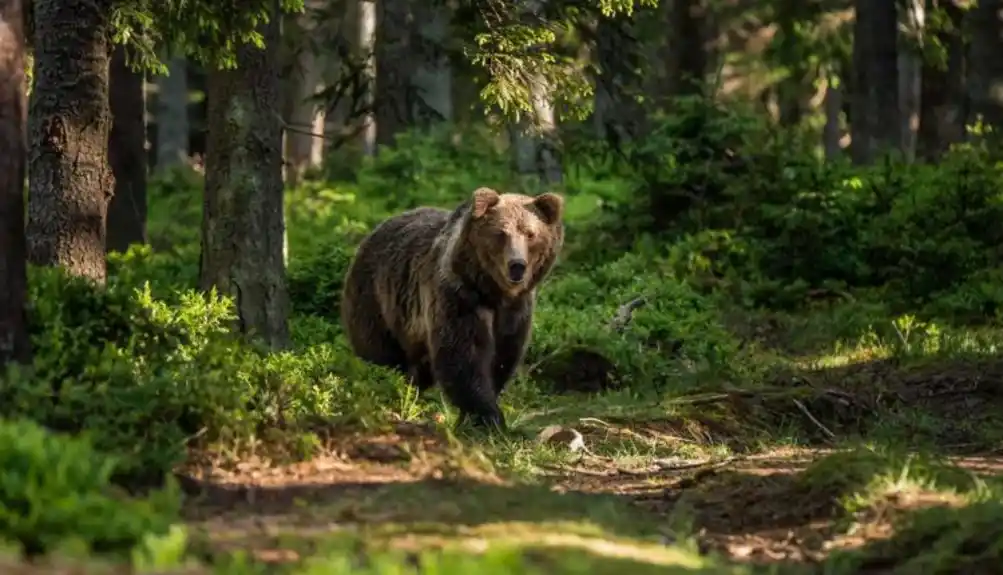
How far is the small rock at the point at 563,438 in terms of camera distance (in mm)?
9400

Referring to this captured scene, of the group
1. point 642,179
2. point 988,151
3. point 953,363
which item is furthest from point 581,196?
point 953,363

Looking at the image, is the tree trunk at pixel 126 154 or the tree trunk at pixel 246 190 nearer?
the tree trunk at pixel 246 190

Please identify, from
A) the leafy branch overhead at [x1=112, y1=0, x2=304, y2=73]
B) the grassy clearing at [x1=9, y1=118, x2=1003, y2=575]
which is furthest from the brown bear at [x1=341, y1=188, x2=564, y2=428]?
the leafy branch overhead at [x1=112, y1=0, x2=304, y2=73]

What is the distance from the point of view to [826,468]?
7.37 metres

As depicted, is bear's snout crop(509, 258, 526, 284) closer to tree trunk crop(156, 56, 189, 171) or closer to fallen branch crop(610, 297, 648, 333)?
fallen branch crop(610, 297, 648, 333)

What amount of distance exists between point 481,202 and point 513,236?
12.8 inches

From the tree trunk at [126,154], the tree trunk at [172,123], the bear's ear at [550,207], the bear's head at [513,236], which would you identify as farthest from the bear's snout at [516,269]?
the tree trunk at [172,123]

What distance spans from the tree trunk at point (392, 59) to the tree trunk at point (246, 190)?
3.49 meters

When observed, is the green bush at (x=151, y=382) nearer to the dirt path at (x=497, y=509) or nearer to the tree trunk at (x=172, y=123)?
the dirt path at (x=497, y=509)

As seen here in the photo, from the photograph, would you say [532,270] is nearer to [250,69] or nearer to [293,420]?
[250,69]

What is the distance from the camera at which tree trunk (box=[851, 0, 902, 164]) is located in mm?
20469

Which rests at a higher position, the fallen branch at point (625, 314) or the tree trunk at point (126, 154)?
the tree trunk at point (126, 154)

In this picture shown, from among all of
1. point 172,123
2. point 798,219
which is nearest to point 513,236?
point 798,219

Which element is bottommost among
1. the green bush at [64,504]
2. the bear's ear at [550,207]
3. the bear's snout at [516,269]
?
the green bush at [64,504]
